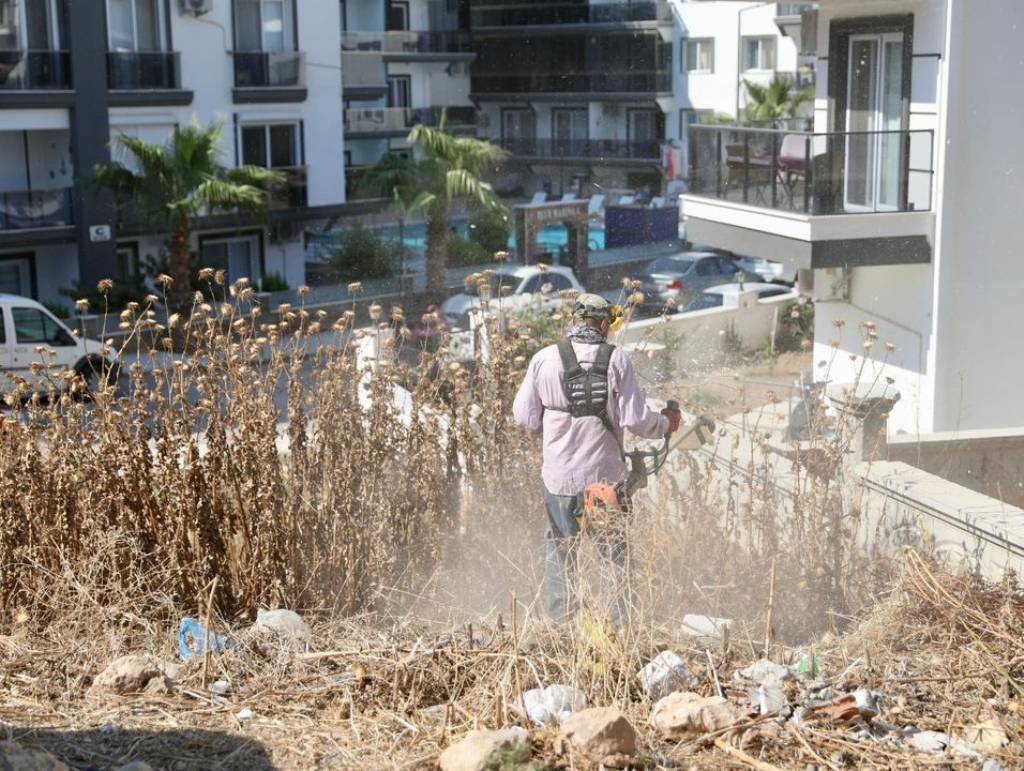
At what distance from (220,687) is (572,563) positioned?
5.16ft

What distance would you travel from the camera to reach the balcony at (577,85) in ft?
153

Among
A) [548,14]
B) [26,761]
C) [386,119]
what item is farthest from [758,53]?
[26,761]

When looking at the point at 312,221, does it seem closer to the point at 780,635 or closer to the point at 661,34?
the point at 661,34

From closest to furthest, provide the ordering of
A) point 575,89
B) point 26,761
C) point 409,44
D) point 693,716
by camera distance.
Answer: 1. point 26,761
2. point 693,716
3. point 409,44
4. point 575,89

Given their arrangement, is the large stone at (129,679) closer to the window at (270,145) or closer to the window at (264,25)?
the window at (270,145)

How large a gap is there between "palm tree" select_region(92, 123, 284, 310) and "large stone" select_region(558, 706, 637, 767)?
65.3 feet

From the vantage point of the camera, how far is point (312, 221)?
31312 millimetres

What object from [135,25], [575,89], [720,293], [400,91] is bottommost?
[720,293]

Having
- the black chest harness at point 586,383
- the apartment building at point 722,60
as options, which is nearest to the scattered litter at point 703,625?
the black chest harness at point 586,383

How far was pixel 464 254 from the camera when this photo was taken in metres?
32.1

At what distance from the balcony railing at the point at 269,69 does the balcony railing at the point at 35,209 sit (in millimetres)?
4771

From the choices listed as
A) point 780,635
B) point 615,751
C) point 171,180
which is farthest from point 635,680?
point 171,180

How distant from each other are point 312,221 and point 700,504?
25.9m

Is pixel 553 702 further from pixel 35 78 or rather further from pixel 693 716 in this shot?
pixel 35 78
